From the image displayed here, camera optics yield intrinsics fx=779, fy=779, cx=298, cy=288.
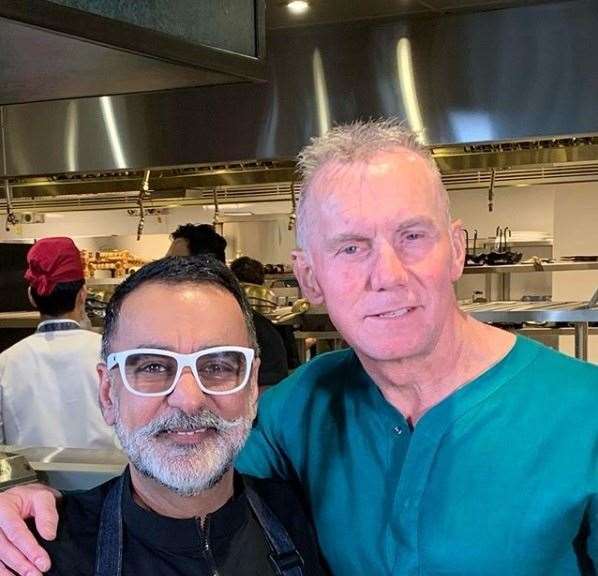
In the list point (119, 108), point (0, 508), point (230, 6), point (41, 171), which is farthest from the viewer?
point (41, 171)

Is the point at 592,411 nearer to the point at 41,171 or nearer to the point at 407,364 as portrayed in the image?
the point at 407,364

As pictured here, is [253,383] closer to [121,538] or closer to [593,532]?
[121,538]

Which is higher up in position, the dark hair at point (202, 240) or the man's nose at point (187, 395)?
the dark hair at point (202, 240)

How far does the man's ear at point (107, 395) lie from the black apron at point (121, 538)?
10 cm

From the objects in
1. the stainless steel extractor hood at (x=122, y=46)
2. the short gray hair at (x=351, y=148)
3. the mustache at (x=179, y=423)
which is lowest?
the mustache at (x=179, y=423)

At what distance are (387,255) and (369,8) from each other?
7.03 feet

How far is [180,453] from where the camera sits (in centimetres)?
114

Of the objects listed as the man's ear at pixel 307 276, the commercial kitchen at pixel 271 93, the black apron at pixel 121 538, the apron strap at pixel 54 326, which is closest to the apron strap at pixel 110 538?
the black apron at pixel 121 538

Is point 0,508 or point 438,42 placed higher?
point 438,42

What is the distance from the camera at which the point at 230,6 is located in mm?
1312

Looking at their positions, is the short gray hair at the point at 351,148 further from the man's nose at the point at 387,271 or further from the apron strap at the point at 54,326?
the apron strap at the point at 54,326

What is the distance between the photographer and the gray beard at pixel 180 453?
114 cm

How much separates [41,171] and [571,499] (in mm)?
3460

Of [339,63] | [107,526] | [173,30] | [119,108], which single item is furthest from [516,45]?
[107,526]
